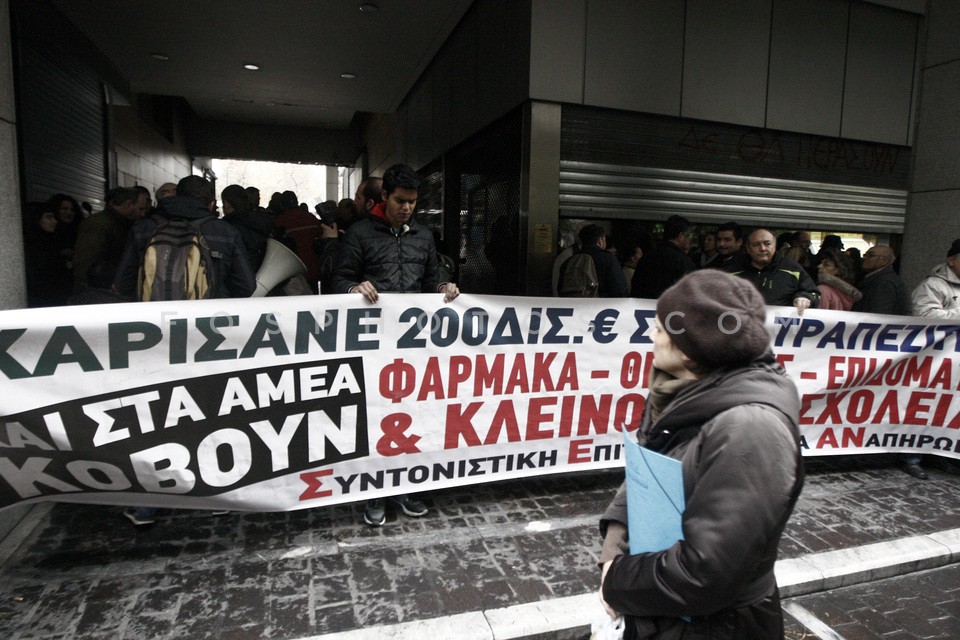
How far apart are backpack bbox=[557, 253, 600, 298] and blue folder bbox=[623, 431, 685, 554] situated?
4.49 metres

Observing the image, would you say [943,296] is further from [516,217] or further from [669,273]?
[516,217]

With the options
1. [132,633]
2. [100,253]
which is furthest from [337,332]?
[100,253]

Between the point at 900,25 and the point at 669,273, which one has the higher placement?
the point at 900,25

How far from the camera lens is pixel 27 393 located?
9.79 ft

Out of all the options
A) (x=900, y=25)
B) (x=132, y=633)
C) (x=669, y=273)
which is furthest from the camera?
(x=900, y=25)

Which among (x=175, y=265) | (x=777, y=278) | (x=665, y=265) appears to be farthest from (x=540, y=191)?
(x=175, y=265)

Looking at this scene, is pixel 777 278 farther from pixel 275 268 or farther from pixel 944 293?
pixel 275 268

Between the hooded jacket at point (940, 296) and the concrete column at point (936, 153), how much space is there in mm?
1330

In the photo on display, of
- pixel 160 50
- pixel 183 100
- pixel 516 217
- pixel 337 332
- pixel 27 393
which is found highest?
pixel 183 100

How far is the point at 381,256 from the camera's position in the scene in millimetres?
4094

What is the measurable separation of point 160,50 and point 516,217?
24.3 ft

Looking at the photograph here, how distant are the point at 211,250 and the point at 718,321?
3516mm

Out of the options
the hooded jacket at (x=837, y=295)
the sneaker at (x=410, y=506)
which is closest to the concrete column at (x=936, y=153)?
the hooded jacket at (x=837, y=295)

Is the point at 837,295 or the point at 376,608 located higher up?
the point at 837,295
